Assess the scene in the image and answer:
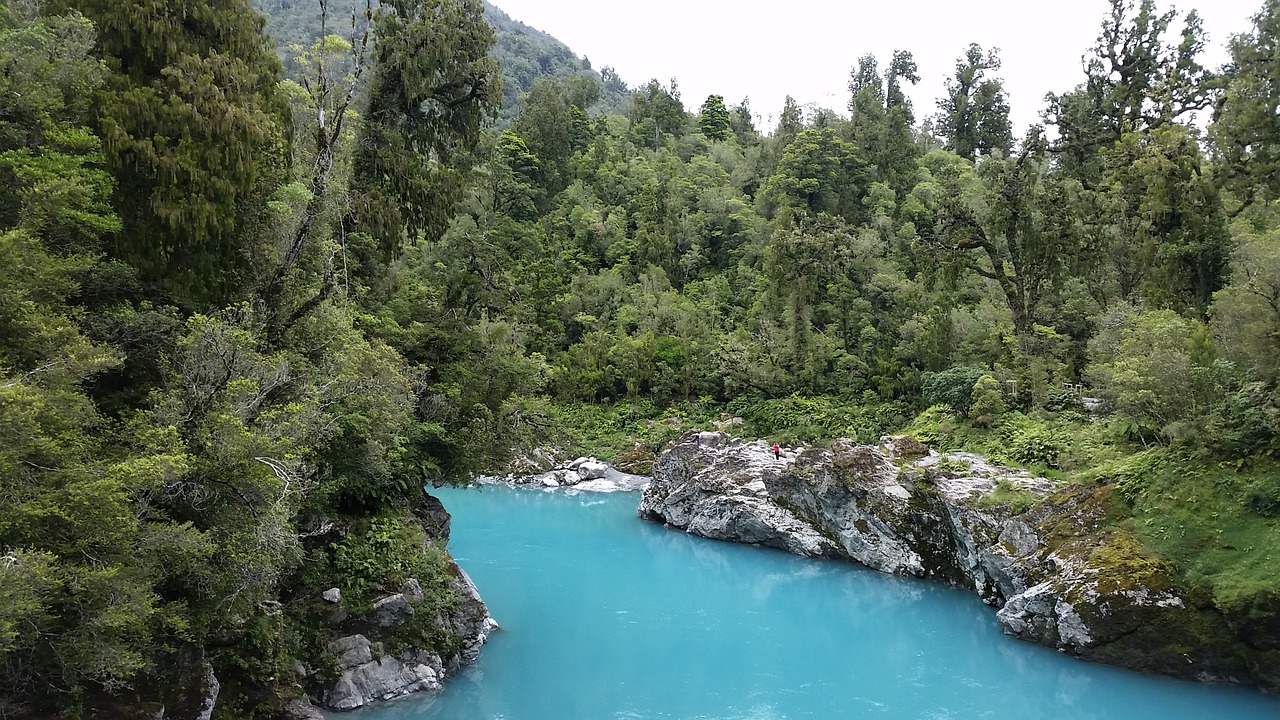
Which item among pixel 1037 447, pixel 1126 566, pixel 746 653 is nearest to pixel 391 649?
pixel 746 653

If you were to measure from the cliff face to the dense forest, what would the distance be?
756 millimetres

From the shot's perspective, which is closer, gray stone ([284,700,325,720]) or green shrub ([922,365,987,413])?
gray stone ([284,700,325,720])

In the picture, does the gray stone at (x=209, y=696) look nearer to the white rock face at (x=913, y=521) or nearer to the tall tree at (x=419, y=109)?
the tall tree at (x=419, y=109)

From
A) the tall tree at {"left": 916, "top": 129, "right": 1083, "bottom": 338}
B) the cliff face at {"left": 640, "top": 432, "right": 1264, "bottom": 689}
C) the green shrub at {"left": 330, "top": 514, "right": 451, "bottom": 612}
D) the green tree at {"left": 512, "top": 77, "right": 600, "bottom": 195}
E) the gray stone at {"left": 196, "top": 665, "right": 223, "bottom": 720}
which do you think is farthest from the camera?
the green tree at {"left": 512, "top": 77, "right": 600, "bottom": 195}

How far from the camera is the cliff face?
45.9ft

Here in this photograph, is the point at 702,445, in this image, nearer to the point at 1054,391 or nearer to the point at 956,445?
the point at 956,445

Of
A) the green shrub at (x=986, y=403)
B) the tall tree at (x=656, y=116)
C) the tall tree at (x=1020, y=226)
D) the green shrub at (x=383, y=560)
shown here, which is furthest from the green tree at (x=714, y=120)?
the green shrub at (x=383, y=560)

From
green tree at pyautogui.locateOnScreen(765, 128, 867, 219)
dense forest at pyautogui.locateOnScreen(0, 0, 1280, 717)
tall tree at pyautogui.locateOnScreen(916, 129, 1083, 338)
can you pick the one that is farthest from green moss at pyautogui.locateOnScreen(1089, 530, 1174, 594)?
green tree at pyautogui.locateOnScreen(765, 128, 867, 219)

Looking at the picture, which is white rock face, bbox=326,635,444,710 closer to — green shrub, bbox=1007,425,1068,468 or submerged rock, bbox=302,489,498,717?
submerged rock, bbox=302,489,498,717

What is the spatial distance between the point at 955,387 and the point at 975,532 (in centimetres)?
584

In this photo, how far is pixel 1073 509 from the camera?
53.5ft

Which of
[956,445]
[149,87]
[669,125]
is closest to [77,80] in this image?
[149,87]

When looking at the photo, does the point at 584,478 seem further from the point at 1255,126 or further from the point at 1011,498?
the point at 1255,126

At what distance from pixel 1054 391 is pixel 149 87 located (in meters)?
21.6
